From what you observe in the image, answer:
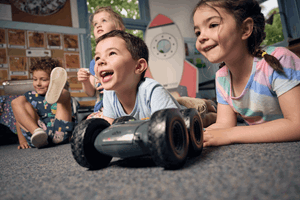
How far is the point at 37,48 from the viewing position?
254 cm

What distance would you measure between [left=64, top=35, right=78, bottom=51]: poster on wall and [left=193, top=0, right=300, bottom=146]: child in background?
7.67 ft

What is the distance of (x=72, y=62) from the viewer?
8.84 feet

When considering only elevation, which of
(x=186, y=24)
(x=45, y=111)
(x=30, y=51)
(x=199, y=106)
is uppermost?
(x=186, y=24)

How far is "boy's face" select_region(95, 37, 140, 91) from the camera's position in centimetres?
75

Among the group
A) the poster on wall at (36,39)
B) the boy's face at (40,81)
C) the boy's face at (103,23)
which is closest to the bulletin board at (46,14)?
the poster on wall at (36,39)

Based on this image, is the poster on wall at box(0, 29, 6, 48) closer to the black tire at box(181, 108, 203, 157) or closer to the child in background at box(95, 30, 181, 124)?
the child in background at box(95, 30, 181, 124)

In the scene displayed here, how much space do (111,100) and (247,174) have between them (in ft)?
2.16

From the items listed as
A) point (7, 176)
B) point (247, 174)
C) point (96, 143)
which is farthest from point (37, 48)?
point (247, 174)

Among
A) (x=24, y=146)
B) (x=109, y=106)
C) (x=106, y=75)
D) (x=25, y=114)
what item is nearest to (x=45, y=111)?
(x=25, y=114)

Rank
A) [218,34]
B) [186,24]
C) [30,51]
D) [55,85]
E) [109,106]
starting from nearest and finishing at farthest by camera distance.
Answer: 1. [218,34]
2. [109,106]
3. [55,85]
4. [30,51]
5. [186,24]

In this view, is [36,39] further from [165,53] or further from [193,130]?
[193,130]

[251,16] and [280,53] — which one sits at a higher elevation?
[251,16]

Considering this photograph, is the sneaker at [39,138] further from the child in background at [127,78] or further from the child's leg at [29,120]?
the child in background at [127,78]

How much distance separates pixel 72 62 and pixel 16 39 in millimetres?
664
